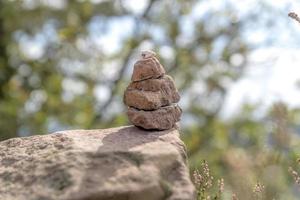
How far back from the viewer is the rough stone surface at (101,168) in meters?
2.96

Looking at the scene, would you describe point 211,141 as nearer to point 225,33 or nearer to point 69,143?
point 225,33

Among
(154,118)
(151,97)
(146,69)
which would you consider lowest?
(154,118)

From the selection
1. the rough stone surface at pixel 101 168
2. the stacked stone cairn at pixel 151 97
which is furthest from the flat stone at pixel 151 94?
the rough stone surface at pixel 101 168

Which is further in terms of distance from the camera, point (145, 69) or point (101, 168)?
point (145, 69)

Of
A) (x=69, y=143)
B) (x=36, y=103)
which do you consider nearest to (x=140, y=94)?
(x=69, y=143)

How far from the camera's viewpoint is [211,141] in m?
12.1

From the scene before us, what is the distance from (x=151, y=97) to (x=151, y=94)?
31 millimetres

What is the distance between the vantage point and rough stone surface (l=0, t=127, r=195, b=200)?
9.71 feet

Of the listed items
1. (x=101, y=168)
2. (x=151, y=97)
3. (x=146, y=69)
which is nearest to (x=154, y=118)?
(x=151, y=97)

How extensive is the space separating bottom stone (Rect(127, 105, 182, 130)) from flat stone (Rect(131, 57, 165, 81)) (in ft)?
0.66

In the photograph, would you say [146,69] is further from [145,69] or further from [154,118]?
[154,118]

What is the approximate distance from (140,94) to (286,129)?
2.07 meters

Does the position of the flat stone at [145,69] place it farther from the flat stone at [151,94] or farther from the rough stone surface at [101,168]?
the rough stone surface at [101,168]

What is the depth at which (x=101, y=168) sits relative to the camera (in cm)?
313
